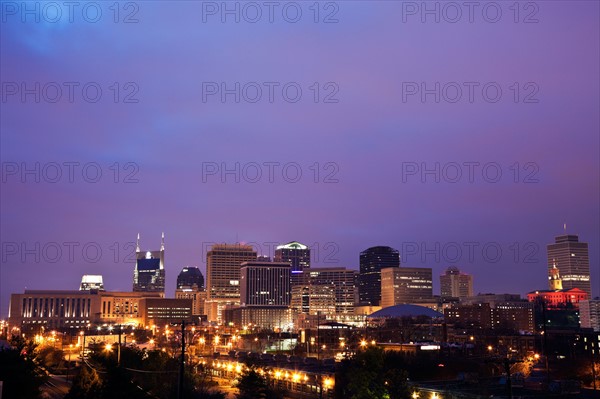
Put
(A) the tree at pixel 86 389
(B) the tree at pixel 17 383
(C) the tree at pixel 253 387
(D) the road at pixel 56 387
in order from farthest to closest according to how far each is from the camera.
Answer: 1. (D) the road at pixel 56 387
2. (C) the tree at pixel 253 387
3. (A) the tree at pixel 86 389
4. (B) the tree at pixel 17 383

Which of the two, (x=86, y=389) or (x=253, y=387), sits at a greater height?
(x=86, y=389)

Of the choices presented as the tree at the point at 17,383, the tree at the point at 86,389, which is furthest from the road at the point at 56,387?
the tree at the point at 17,383

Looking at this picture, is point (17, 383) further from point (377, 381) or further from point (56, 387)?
point (56, 387)

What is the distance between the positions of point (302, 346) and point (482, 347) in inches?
1656

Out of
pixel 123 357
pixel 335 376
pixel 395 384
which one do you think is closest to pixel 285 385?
pixel 335 376

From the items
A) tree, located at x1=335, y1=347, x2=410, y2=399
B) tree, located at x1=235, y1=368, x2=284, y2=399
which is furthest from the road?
tree, located at x1=335, y1=347, x2=410, y2=399

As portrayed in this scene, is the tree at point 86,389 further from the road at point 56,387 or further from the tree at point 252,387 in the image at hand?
the road at point 56,387

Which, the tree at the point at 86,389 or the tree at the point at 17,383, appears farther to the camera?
the tree at the point at 86,389

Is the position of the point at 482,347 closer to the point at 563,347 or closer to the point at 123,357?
the point at 563,347

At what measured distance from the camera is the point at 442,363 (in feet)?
287

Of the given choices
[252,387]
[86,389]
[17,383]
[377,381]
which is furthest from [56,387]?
[377,381]

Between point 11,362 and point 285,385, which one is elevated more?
point 11,362

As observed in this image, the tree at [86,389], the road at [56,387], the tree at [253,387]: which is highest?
the tree at [86,389]

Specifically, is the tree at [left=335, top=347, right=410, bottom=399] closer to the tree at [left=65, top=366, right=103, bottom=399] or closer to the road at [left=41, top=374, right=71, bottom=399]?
the tree at [left=65, top=366, right=103, bottom=399]
